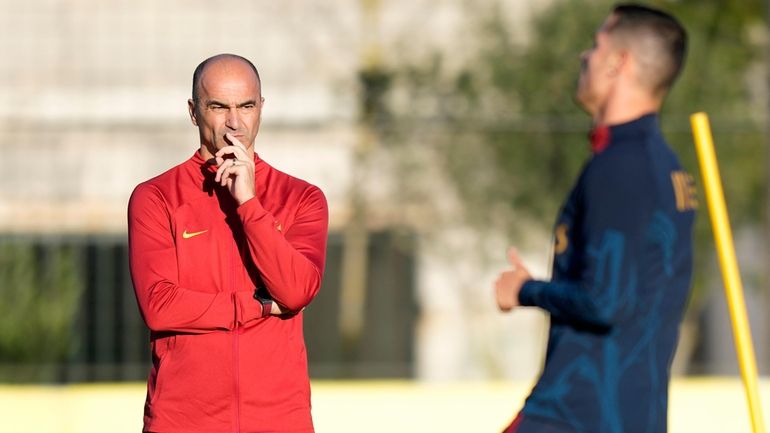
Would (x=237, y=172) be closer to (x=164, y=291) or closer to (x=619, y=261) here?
(x=164, y=291)

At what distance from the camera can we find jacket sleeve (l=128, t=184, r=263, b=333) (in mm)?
3686

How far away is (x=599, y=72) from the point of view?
3.30 m

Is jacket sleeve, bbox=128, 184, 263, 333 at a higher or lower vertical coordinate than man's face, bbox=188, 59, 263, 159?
lower

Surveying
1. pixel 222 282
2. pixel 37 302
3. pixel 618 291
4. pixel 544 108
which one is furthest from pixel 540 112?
pixel 618 291

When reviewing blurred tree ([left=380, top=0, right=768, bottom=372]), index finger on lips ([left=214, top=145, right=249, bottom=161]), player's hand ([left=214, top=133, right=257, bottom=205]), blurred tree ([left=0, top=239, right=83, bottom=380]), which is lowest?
blurred tree ([left=0, top=239, right=83, bottom=380])

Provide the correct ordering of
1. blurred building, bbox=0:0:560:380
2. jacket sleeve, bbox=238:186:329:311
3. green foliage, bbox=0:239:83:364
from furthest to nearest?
blurred building, bbox=0:0:560:380 < green foliage, bbox=0:239:83:364 < jacket sleeve, bbox=238:186:329:311

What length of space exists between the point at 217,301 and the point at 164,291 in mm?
157

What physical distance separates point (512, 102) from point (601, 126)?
31.5 ft

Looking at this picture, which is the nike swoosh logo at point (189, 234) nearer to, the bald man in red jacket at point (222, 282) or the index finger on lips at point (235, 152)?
the bald man in red jacket at point (222, 282)

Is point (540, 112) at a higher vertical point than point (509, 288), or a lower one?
higher

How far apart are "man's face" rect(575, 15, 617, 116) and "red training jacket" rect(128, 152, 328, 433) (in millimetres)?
892

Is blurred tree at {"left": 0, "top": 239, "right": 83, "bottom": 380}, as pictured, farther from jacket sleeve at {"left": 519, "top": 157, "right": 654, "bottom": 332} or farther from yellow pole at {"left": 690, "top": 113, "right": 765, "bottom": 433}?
jacket sleeve at {"left": 519, "top": 157, "right": 654, "bottom": 332}

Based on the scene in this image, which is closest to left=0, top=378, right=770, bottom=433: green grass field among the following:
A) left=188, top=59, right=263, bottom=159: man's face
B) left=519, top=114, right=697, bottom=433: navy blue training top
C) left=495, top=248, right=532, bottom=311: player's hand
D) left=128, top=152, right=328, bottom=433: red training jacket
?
left=128, top=152, right=328, bottom=433: red training jacket

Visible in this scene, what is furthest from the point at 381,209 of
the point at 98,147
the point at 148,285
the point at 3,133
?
the point at 148,285
